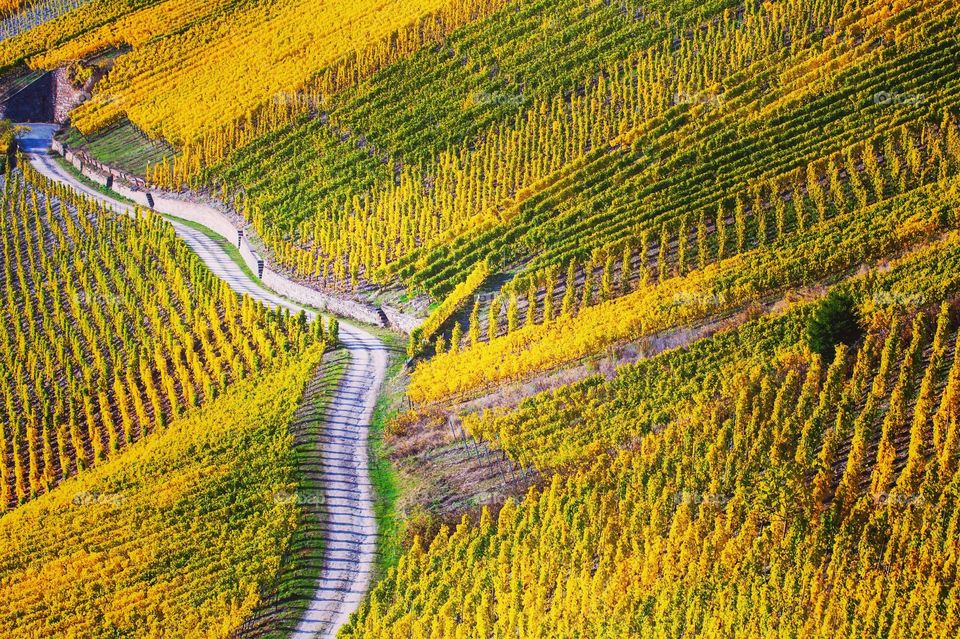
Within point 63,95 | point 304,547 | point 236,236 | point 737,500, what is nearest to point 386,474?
point 304,547

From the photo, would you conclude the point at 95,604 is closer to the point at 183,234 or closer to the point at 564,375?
the point at 564,375

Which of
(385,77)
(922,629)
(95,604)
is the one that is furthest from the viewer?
(385,77)

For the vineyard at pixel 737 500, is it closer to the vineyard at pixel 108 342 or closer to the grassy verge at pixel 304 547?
the grassy verge at pixel 304 547

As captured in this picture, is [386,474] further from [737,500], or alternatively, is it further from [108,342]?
[108,342]

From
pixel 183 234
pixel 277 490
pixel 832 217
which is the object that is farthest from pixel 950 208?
pixel 183 234

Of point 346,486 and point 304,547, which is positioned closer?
point 304,547

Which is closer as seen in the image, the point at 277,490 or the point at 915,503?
the point at 915,503
